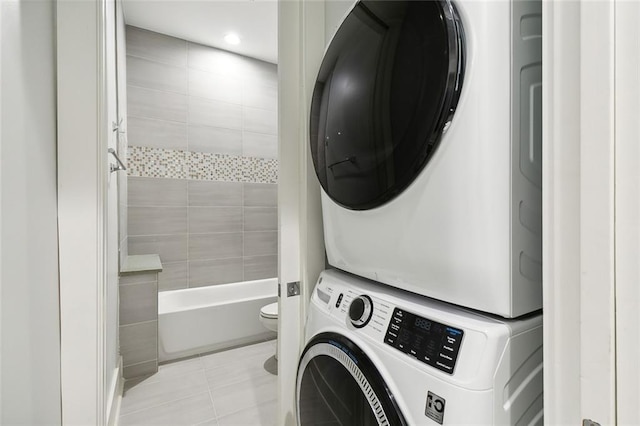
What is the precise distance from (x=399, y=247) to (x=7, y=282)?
0.81 meters

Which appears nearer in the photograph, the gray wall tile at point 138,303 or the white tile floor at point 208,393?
the white tile floor at point 208,393

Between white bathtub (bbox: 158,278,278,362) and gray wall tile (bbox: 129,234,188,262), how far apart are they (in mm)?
322

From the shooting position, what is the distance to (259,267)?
337 centimetres

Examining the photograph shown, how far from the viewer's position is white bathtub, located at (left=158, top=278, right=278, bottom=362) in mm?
2410

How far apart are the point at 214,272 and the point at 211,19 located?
7.25 ft

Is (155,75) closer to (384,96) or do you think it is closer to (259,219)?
(259,219)

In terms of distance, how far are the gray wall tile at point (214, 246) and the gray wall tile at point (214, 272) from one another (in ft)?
0.16

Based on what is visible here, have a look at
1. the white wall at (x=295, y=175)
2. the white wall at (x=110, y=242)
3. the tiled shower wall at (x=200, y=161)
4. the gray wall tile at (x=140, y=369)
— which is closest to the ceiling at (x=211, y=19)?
the tiled shower wall at (x=200, y=161)

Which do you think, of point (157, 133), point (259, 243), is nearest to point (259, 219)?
point (259, 243)

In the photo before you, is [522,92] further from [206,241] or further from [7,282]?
[206,241]

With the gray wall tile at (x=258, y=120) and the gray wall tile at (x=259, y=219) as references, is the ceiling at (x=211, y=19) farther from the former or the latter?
the gray wall tile at (x=259, y=219)

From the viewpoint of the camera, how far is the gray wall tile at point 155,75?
108 inches
